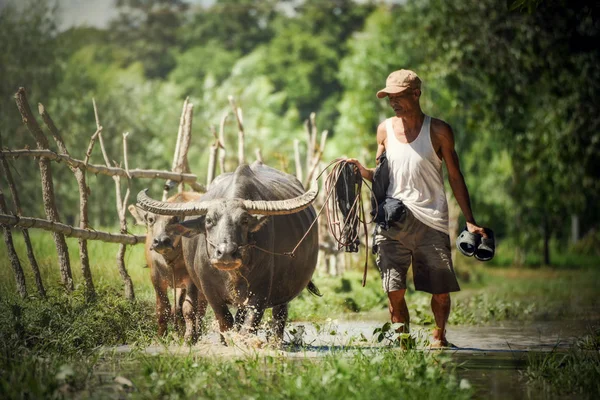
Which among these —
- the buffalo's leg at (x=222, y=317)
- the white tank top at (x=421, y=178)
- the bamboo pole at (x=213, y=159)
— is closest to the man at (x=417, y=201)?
the white tank top at (x=421, y=178)

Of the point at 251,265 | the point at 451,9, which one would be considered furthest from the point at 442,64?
the point at 251,265

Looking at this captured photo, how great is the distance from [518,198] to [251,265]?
2107 cm

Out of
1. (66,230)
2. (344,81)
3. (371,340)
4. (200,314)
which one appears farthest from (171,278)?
(344,81)

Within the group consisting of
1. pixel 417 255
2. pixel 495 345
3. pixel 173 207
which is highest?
pixel 173 207

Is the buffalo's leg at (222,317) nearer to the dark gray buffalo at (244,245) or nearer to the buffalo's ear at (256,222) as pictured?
the dark gray buffalo at (244,245)

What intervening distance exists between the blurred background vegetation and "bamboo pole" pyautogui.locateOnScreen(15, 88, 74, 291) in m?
0.49

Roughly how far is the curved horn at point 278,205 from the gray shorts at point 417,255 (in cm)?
64

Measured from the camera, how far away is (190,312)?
873 cm

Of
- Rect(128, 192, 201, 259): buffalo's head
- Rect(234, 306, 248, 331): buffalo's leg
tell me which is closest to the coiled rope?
Rect(234, 306, 248, 331): buffalo's leg

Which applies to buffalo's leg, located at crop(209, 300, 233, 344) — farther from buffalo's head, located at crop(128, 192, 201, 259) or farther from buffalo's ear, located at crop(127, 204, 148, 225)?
buffalo's ear, located at crop(127, 204, 148, 225)

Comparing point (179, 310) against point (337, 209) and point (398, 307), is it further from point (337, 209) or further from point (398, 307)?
point (398, 307)

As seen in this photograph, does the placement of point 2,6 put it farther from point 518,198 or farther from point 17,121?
point 518,198

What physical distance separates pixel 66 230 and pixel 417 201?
329 cm

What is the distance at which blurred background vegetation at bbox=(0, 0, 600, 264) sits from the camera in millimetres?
18297
